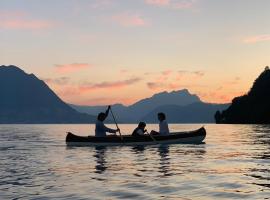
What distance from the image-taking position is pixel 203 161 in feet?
85.2

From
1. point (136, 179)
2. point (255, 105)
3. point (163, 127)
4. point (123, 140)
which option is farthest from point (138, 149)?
point (255, 105)

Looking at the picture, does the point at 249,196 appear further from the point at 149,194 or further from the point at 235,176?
the point at 235,176

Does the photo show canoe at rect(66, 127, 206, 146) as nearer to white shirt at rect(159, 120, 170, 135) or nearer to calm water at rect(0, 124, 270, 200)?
white shirt at rect(159, 120, 170, 135)

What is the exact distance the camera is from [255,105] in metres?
188

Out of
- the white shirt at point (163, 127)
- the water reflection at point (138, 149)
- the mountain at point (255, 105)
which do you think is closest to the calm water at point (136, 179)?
the water reflection at point (138, 149)

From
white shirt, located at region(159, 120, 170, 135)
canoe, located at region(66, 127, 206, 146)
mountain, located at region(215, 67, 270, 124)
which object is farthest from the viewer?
mountain, located at region(215, 67, 270, 124)

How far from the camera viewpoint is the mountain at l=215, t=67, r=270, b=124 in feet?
599

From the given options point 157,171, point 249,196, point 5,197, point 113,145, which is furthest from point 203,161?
point 113,145

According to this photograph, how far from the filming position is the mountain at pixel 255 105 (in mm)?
182500

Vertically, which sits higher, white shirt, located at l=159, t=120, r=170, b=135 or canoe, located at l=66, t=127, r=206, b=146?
white shirt, located at l=159, t=120, r=170, b=135

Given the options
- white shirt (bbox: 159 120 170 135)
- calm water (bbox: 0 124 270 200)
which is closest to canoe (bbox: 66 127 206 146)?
white shirt (bbox: 159 120 170 135)

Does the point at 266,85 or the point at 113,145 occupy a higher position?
the point at 266,85

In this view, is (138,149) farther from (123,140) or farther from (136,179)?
(136,179)

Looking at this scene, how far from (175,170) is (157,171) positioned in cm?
98
